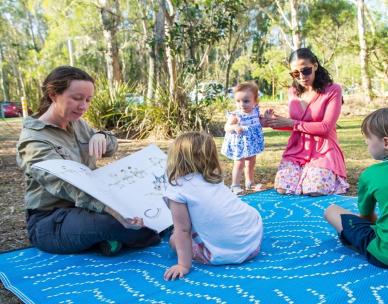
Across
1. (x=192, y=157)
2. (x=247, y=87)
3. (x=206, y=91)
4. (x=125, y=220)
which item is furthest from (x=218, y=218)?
(x=206, y=91)

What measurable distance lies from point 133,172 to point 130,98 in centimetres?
637

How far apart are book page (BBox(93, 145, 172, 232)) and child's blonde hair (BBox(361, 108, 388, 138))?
1.36m

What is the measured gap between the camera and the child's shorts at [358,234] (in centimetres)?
230

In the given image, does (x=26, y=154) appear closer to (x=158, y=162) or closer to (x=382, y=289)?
(x=158, y=162)

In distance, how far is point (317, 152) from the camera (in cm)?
412

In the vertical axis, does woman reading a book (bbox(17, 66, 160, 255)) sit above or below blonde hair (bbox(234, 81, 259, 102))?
below

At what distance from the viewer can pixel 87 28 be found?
28.3 meters

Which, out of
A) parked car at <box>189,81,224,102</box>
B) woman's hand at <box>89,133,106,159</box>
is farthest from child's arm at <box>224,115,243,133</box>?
parked car at <box>189,81,224,102</box>

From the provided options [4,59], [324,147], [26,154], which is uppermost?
[4,59]

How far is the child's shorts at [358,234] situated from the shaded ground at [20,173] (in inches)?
67.4

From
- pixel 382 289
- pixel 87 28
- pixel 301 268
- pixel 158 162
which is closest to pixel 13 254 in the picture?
pixel 158 162

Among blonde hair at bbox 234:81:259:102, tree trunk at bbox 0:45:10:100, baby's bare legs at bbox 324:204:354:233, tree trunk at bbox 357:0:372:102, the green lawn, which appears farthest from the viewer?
tree trunk at bbox 0:45:10:100

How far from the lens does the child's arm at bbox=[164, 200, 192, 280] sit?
220 centimetres

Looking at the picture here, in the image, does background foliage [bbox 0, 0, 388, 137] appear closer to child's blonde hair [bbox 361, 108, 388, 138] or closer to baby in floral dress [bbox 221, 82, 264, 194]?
baby in floral dress [bbox 221, 82, 264, 194]
